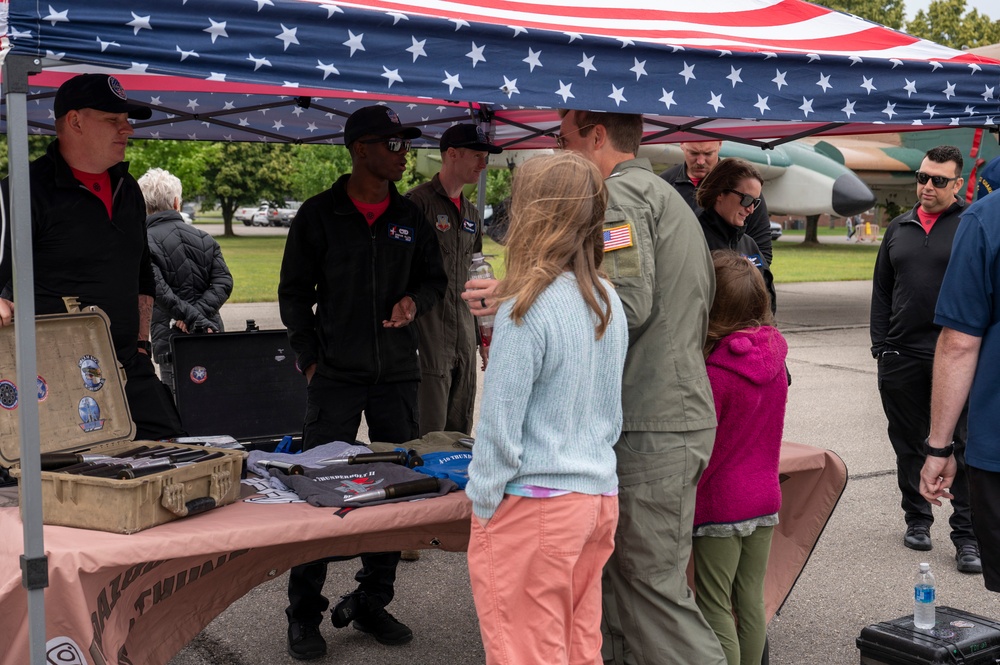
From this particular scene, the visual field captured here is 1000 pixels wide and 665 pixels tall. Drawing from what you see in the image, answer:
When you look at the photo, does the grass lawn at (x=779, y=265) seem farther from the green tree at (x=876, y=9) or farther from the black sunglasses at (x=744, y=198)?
the green tree at (x=876, y=9)

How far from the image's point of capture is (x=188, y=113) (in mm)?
5746

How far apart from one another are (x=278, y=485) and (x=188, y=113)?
3313mm

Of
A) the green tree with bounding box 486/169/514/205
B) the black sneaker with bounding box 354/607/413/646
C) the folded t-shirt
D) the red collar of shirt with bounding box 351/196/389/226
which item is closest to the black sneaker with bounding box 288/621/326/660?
the black sneaker with bounding box 354/607/413/646

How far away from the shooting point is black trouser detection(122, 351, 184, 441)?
144 inches

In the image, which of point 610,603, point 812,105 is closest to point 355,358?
point 610,603

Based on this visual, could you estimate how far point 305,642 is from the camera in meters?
3.85

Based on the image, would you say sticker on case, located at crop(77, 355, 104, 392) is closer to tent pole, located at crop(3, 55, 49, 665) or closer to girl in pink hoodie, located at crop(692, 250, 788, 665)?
tent pole, located at crop(3, 55, 49, 665)

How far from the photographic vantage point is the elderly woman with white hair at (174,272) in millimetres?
6105

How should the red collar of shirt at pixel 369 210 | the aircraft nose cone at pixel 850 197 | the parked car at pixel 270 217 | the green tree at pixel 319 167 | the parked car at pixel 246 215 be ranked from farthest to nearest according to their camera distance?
the parked car at pixel 246 215
the parked car at pixel 270 217
the green tree at pixel 319 167
the aircraft nose cone at pixel 850 197
the red collar of shirt at pixel 369 210

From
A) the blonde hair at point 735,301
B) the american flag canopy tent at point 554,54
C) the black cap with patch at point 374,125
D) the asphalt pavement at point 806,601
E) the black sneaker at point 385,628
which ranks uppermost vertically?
the american flag canopy tent at point 554,54

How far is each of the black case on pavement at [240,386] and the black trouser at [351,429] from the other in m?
1.87

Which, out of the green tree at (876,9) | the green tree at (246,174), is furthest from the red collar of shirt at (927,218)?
the green tree at (876,9)

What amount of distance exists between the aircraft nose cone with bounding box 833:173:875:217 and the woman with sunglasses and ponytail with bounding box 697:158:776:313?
16.3m

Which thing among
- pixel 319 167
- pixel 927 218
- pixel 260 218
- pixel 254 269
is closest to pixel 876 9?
pixel 319 167
